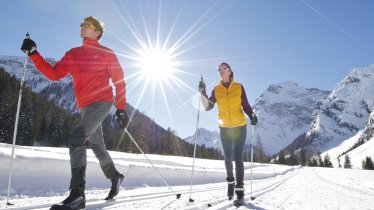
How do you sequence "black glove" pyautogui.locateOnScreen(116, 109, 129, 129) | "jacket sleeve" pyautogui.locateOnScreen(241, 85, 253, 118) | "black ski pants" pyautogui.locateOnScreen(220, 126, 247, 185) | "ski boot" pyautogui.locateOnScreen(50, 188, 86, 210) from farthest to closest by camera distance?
1. "jacket sleeve" pyautogui.locateOnScreen(241, 85, 253, 118)
2. "black ski pants" pyautogui.locateOnScreen(220, 126, 247, 185)
3. "black glove" pyautogui.locateOnScreen(116, 109, 129, 129)
4. "ski boot" pyautogui.locateOnScreen(50, 188, 86, 210)

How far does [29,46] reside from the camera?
4.41 metres

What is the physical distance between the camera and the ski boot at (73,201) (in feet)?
12.8

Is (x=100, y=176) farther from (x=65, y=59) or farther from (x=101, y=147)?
(x=65, y=59)

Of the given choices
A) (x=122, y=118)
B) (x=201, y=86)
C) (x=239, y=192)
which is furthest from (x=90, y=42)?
(x=239, y=192)

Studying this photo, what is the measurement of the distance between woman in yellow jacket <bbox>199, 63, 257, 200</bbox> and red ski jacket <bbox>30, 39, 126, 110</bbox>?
2471mm

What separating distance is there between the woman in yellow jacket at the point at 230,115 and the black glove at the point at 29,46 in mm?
3366

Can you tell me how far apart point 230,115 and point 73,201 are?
143 inches

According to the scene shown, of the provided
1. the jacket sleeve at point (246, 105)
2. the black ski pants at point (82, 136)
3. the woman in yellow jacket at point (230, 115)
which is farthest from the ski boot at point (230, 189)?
the black ski pants at point (82, 136)

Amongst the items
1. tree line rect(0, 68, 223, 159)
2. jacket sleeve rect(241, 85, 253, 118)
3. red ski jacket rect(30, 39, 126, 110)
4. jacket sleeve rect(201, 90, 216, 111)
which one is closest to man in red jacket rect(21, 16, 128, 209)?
red ski jacket rect(30, 39, 126, 110)

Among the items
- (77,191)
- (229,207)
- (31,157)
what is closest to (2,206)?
(77,191)

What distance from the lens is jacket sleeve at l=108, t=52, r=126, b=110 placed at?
4.79 metres

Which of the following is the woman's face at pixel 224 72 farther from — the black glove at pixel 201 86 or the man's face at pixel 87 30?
the man's face at pixel 87 30

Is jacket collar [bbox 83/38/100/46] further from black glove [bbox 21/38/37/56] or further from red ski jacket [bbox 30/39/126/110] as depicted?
black glove [bbox 21/38/37/56]

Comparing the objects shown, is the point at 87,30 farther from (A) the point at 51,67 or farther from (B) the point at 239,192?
(B) the point at 239,192
